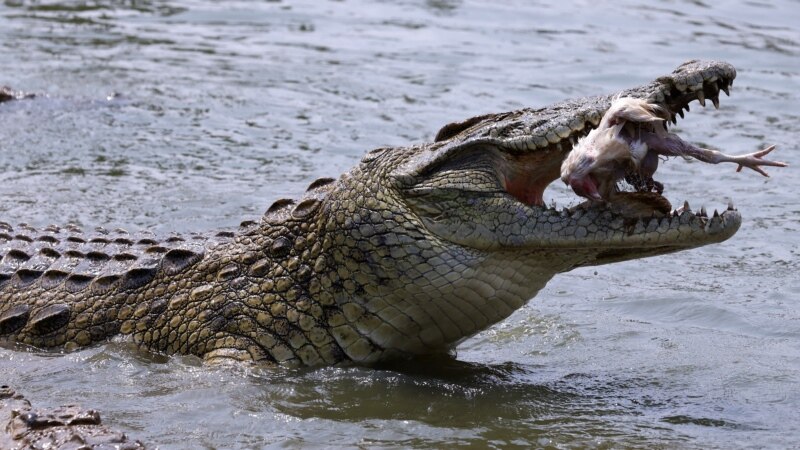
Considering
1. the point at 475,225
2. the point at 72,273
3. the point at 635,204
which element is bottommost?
the point at 72,273

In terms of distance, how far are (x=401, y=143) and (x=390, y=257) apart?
16.0ft

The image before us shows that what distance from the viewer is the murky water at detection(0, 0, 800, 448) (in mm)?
5031

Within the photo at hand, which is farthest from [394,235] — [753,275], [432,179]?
[753,275]

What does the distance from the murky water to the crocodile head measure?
1.06 feet

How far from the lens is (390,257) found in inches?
206

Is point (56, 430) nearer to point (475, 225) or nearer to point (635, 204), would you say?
point (475, 225)

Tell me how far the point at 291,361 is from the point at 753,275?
3.06 m

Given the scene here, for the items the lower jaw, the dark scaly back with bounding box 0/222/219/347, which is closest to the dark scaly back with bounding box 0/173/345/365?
the dark scaly back with bounding box 0/222/219/347

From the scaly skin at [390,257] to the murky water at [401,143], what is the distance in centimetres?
17

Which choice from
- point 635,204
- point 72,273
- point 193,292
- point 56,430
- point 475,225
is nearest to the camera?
point 56,430

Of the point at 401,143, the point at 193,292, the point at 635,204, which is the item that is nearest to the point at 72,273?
the point at 193,292

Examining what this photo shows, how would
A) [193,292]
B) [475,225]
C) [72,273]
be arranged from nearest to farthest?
[475,225], [193,292], [72,273]

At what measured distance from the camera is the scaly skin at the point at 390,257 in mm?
5023

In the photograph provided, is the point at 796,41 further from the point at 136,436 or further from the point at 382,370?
the point at 136,436
